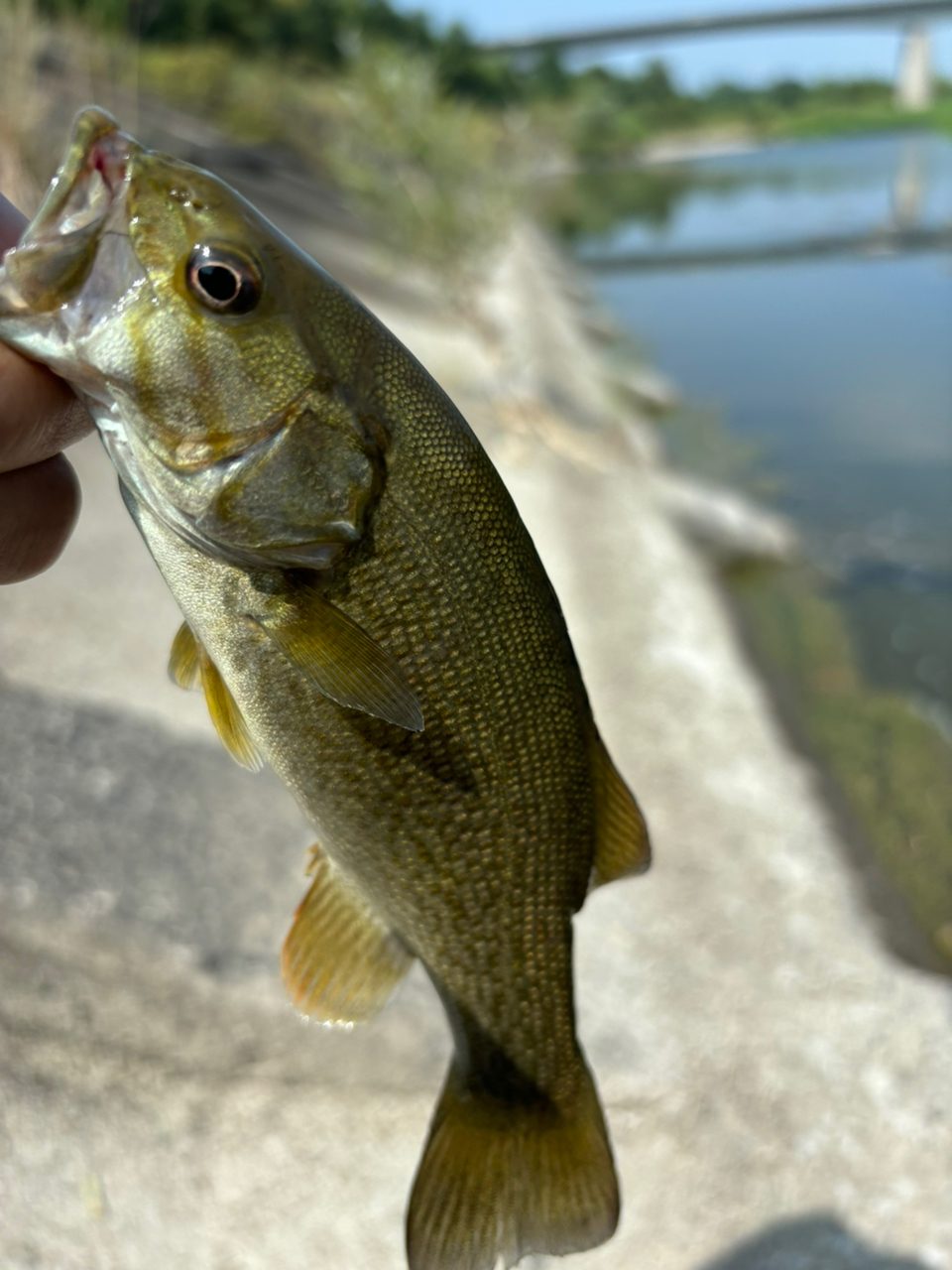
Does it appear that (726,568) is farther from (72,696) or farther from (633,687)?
(72,696)

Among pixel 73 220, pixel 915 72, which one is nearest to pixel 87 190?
pixel 73 220

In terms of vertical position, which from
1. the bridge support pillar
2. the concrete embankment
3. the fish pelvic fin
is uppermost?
the fish pelvic fin

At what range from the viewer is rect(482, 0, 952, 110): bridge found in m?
56.3

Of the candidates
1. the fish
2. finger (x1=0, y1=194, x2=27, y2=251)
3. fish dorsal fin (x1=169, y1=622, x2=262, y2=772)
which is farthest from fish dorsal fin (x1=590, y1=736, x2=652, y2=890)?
finger (x1=0, y1=194, x2=27, y2=251)

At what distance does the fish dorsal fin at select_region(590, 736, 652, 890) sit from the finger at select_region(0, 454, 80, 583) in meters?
0.96

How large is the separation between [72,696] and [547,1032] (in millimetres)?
3395

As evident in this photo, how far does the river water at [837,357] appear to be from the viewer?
975 centimetres

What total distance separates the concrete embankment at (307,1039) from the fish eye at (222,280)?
8.26 ft

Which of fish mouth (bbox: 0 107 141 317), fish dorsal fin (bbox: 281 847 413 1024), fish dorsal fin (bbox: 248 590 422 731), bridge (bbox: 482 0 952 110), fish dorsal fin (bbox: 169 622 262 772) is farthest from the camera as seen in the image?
bridge (bbox: 482 0 952 110)

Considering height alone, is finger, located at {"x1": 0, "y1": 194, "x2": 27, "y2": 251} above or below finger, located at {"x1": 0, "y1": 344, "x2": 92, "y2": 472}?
above

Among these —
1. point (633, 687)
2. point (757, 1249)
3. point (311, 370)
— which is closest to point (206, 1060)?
point (757, 1249)

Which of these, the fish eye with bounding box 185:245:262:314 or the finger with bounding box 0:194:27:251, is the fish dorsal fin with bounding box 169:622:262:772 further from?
the finger with bounding box 0:194:27:251

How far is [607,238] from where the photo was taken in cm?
3819

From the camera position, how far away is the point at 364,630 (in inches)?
56.2
